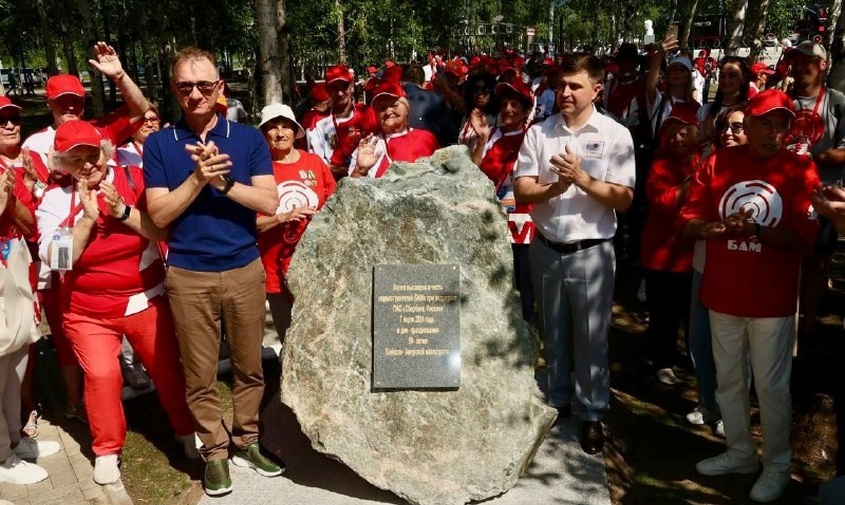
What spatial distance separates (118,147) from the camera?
5105 mm

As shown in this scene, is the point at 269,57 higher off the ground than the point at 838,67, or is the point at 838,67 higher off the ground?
the point at 269,57

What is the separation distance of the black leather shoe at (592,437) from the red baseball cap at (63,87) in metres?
4.22

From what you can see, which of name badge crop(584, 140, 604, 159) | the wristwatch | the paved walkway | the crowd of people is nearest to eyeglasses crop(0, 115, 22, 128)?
the crowd of people

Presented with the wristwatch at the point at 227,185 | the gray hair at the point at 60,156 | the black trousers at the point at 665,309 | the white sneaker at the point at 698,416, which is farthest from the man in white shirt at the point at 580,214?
the gray hair at the point at 60,156

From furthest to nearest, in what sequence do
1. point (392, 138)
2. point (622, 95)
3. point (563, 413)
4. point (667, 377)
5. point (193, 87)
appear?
1. point (622, 95)
2. point (667, 377)
3. point (392, 138)
4. point (563, 413)
5. point (193, 87)

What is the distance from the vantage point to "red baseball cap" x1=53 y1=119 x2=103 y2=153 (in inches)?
146

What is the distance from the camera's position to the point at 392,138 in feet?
16.9

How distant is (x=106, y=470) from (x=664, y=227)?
3.93 meters

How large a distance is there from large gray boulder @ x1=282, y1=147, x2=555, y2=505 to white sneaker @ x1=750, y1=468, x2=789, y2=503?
1.20m

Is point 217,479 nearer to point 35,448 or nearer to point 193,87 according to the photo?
point 35,448

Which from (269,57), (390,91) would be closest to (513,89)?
(390,91)

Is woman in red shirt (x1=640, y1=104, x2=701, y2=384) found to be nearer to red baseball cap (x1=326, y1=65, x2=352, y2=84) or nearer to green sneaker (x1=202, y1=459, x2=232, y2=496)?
red baseball cap (x1=326, y1=65, x2=352, y2=84)

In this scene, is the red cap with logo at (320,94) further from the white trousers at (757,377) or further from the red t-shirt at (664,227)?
the white trousers at (757,377)

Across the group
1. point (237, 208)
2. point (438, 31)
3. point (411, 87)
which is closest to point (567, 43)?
point (438, 31)
